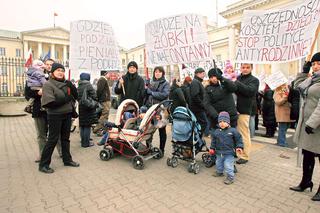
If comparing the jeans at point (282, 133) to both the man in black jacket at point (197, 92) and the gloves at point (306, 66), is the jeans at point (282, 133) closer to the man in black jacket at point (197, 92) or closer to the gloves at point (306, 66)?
the man in black jacket at point (197, 92)

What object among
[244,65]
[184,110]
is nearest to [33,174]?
[184,110]

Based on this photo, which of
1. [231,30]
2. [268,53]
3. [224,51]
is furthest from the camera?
[224,51]

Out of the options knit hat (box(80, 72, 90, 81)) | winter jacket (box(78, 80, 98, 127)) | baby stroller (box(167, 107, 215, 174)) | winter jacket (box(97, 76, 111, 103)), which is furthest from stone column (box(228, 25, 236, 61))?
baby stroller (box(167, 107, 215, 174))

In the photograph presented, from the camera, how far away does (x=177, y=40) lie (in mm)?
6117

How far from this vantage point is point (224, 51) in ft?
139

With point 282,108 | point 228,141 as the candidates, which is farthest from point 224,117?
point 282,108

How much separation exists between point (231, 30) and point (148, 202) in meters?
38.9

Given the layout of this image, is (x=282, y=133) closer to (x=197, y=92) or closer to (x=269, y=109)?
(x=269, y=109)

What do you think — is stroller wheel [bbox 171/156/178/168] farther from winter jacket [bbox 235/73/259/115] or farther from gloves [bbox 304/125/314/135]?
gloves [bbox 304/125/314/135]

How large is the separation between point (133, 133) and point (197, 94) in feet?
5.60

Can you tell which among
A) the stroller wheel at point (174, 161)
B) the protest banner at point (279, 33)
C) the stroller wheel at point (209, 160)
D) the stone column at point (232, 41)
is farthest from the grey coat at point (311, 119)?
the stone column at point (232, 41)

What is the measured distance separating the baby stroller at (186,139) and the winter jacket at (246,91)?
3.44ft

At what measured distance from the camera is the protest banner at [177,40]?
5.77 metres

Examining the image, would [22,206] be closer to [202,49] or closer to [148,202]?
[148,202]
